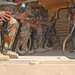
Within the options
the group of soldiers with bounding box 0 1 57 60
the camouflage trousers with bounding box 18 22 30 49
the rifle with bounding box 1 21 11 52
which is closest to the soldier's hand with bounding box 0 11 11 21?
the group of soldiers with bounding box 0 1 57 60

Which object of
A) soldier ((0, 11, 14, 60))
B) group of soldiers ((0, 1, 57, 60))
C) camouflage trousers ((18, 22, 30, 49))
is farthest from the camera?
camouflage trousers ((18, 22, 30, 49))

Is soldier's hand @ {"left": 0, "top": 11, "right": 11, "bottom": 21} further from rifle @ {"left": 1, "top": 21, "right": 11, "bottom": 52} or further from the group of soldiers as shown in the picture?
rifle @ {"left": 1, "top": 21, "right": 11, "bottom": 52}

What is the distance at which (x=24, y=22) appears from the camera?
10344mm

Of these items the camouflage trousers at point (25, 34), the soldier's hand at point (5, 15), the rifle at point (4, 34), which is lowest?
the camouflage trousers at point (25, 34)

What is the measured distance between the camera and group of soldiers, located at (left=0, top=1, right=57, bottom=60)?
6543mm

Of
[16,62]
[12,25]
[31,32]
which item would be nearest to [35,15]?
[31,32]

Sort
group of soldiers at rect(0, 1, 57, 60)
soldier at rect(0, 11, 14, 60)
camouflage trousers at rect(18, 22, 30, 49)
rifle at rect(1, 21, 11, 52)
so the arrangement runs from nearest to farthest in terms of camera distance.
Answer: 1. soldier at rect(0, 11, 14, 60)
2. rifle at rect(1, 21, 11, 52)
3. group of soldiers at rect(0, 1, 57, 60)
4. camouflage trousers at rect(18, 22, 30, 49)

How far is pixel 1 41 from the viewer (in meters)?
6.54

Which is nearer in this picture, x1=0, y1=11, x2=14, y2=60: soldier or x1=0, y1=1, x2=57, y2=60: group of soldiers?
x1=0, y1=11, x2=14, y2=60: soldier

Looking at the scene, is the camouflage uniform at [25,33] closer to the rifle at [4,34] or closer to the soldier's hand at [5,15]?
the rifle at [4,34]

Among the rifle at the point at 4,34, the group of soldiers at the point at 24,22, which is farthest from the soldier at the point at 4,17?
the rifle at the point at 4,34

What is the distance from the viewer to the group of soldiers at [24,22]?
258 inches

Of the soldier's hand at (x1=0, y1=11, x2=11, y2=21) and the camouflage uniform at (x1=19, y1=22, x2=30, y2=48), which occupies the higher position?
the soldier's hand at (x1=0, y1=11, x2=11, y2=21)

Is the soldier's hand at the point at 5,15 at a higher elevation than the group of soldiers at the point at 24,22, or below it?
higher
